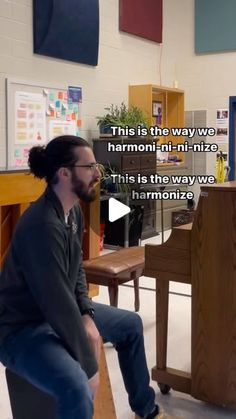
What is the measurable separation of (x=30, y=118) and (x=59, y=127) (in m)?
0.44

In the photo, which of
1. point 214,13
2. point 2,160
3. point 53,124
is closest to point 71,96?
point 53,124

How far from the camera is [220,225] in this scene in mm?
2135

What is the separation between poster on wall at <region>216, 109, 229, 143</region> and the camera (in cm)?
719

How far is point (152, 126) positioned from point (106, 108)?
765mm

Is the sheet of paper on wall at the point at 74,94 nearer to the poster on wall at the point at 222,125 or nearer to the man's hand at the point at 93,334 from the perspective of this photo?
the poster on wall at the point at 222,125

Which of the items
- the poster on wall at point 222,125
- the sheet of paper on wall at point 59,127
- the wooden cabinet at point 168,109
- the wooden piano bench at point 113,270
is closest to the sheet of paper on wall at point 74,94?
the sheet of paper on wall at point 59,127

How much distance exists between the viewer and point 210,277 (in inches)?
86.3

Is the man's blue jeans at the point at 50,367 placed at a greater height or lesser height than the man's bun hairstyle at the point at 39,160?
lesser

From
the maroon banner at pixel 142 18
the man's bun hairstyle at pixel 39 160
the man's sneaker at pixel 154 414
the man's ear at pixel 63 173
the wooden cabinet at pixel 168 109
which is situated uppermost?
the maroon banner at pixel 142 18

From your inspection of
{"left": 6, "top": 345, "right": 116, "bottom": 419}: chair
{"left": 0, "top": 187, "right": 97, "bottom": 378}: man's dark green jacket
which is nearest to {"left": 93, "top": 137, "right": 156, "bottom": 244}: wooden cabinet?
{"left": 0, "top": 187, "right": 97, "bottom": 378}: man's dark green jacket

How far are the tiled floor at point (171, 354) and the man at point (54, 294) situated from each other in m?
0.70

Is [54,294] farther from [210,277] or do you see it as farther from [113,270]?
[113,270]

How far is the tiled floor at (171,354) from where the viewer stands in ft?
7.38

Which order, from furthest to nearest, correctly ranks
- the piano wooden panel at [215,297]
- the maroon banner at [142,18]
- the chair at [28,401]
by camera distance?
the maroon banner at [142,18]
the piano wooden panel at [215,297]
the chair at [28,401]
